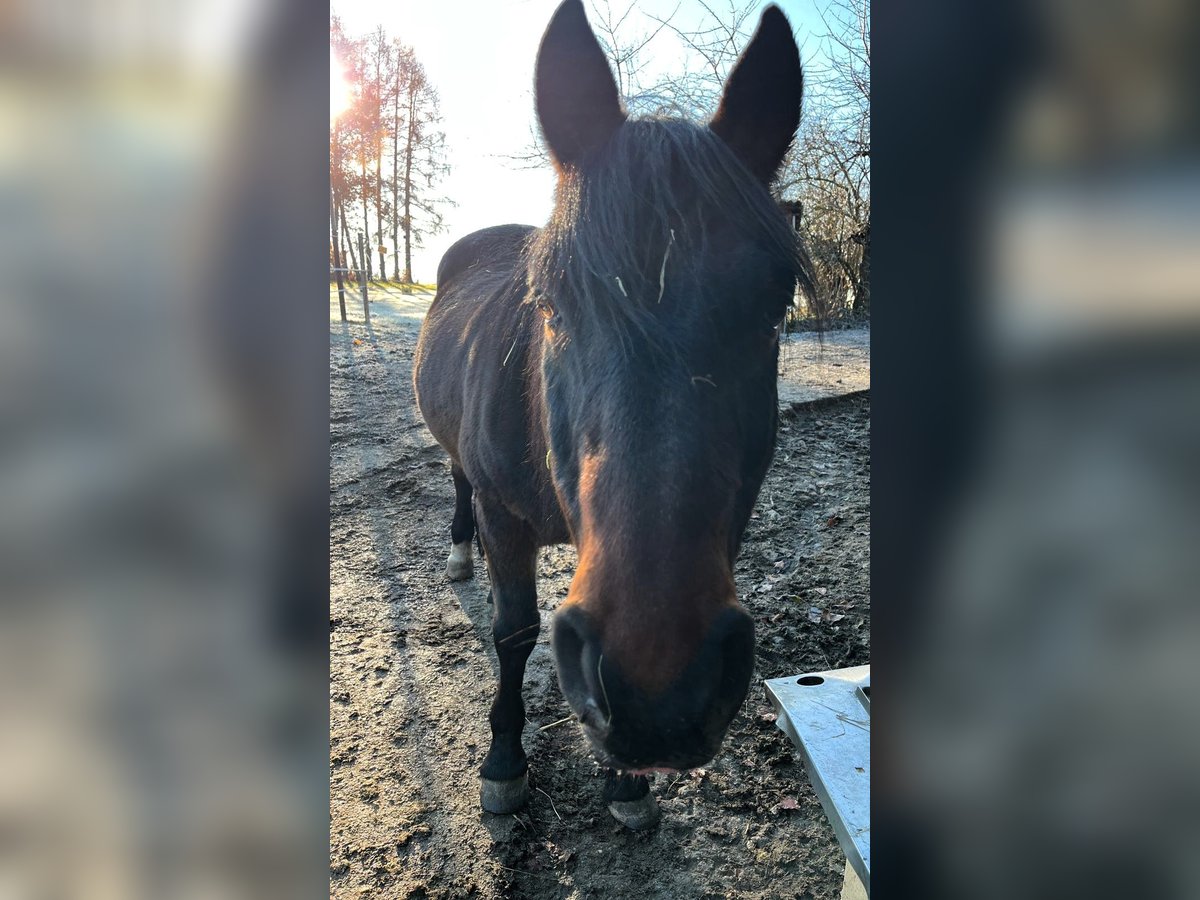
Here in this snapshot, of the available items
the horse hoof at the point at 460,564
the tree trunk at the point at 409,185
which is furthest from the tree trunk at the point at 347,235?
the horse hoof at the point at 460,564

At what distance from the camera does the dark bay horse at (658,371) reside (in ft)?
3.56

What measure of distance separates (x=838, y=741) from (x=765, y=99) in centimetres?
197

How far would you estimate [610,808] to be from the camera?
8.43 feet

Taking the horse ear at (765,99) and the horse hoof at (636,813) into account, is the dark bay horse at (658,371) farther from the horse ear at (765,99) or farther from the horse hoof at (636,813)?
the horse hoof at (636,813)

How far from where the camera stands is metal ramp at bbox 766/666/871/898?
5.50 ft

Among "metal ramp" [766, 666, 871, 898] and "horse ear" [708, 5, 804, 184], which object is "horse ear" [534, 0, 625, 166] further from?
"metal ramp" [766, 666, 871, 898]

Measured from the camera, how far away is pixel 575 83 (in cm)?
178

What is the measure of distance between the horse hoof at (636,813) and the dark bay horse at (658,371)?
97 cm
